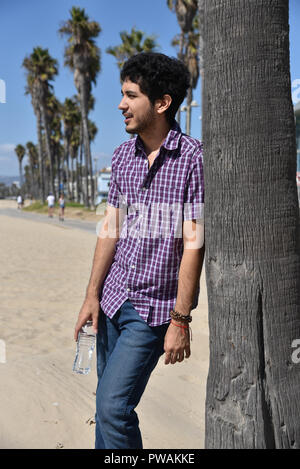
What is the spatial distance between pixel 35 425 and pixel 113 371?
61.2 inches

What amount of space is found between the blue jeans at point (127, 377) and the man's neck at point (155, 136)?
2.50 ft

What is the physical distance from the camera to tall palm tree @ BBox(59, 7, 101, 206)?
32.6m

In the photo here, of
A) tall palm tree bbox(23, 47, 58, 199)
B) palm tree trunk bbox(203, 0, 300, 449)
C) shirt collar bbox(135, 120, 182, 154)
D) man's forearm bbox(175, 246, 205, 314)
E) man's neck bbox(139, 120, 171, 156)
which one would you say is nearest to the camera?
palm tree trunk bbox(203, 0, 300, 449)

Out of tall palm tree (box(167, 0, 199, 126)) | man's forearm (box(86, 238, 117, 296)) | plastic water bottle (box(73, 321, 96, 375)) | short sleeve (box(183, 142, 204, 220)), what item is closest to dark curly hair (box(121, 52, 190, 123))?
short sleeve (box(183, 142, 204, 220))

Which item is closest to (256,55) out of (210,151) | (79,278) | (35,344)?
(210,151)

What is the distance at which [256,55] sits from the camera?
5.74 ft

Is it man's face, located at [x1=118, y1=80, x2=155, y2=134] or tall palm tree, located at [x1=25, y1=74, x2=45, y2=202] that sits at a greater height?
tall palm tree, located at [x1=25, y1=74, x2=45, y2=202]

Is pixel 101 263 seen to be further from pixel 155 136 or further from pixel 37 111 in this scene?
pixel 37 111

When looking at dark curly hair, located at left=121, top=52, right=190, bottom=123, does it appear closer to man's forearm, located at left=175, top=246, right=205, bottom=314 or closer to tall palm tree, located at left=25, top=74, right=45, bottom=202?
man's forearm, located at left=175, top=246, right=205, bottom=314

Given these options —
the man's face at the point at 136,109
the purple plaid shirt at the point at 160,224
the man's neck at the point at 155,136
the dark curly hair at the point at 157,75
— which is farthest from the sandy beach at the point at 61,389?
the dark curly hair at the point at 157,75

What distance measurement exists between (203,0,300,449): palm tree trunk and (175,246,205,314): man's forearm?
0.87 ft

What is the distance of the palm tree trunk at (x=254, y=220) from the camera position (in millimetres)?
1767

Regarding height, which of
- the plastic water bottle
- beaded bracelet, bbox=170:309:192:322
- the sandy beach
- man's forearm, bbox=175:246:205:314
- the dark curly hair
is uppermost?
the dark curly hair
